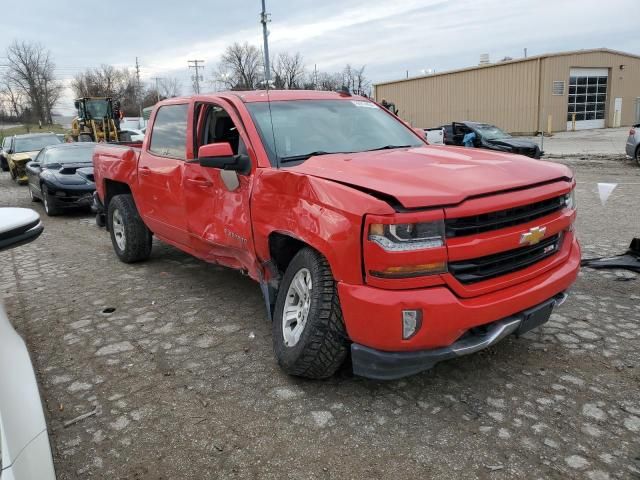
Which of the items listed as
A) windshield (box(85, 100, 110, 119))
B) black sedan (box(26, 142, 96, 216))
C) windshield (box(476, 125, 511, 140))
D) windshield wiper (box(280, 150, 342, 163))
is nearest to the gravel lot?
windshield wiper (box(280, 150, 342, 163))

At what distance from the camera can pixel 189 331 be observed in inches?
174

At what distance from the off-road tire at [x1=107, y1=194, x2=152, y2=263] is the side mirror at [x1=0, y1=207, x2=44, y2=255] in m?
4.35

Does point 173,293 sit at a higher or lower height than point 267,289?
lower

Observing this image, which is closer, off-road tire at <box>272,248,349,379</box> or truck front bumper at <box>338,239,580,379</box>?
truck front bumper at <box>338,239,580,379</box>

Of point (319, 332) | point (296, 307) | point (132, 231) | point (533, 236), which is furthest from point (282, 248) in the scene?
point (132, 231)

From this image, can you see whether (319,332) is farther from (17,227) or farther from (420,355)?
(17,227)

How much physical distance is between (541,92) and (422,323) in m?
32.4

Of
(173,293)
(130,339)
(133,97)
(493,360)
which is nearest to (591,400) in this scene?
(493,360)

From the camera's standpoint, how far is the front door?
13.0 feet

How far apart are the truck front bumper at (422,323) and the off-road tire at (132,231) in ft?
13.5

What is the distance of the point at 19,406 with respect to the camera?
5.72 feet

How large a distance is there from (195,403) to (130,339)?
4.15 ft

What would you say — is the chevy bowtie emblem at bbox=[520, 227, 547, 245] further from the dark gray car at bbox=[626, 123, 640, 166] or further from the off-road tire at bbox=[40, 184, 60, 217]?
the dark gray car at bbox=[626, 123, 640, 166]

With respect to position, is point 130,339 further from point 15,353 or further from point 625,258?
point 625,258
